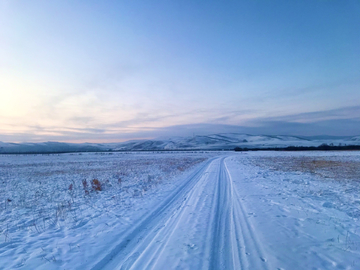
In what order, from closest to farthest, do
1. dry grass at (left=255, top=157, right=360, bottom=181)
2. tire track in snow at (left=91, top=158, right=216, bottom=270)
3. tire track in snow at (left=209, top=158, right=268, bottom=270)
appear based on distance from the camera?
1. tire track in snow at (left=209, top=158, right=268, bottom=270)
2. tire track in snow at (left=91, top=158, right=216, bottom=270)
3. dry grass at (left=255, top=157, right=360, bottom=181)

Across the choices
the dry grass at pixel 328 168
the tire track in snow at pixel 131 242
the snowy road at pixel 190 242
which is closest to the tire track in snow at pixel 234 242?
the snowy road at pixel 190 242

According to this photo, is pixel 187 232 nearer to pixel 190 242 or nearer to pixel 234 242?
pixel 190 242

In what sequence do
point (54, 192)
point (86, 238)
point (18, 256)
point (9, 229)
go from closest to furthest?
point (18, 256)
point (86, 238)
point (9, 229)
point (54, 192)

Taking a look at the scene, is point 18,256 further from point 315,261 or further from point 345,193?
point 345,193

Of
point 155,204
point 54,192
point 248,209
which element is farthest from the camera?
point 54,192

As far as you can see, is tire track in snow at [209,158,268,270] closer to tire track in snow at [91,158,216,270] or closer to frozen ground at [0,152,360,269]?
frozen ground at [0,152,360,269]

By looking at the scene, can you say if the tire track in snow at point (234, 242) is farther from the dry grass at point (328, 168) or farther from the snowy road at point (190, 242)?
the dry grass at point (328, 168)

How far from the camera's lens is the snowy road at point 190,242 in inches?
189

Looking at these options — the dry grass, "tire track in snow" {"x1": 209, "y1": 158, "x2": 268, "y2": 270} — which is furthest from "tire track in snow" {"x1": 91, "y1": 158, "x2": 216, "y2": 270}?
the dry grass

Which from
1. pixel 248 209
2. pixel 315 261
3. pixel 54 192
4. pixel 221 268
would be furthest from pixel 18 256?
pixel 54 192

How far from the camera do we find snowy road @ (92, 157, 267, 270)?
4801 mm

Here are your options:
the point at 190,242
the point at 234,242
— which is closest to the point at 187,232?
the point at 190,242

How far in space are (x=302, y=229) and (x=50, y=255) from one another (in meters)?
7.54

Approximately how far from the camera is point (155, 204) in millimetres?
10383
